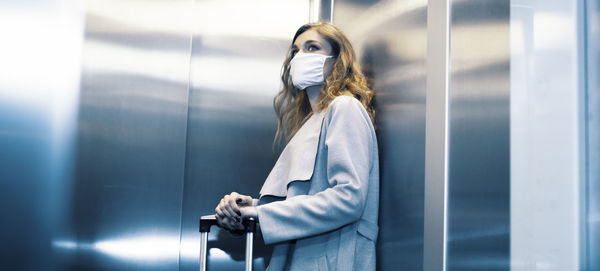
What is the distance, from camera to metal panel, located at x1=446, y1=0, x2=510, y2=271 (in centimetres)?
99

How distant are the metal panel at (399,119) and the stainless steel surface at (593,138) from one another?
0.48 metres

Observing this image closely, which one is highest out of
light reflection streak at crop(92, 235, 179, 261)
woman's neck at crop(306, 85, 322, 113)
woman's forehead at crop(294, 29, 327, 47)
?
woman's forehead at crop(294, 29, 327, 47)

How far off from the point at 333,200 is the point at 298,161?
0.23 metres

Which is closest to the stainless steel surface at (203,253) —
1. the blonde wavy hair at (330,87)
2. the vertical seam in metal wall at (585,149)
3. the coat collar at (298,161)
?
the coat collar at (298,161)

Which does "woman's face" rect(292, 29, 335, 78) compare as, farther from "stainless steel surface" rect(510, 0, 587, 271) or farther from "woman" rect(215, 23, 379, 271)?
"stainless steel surface" rect(510, 0, 587, 271)

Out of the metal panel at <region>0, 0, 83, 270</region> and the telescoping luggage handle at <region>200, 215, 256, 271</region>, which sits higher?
the metal panel at <region>0, 0, 83, 270</region>

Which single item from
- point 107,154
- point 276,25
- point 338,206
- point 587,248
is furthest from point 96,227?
point 587,248

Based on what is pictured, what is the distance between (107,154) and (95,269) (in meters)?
0.41

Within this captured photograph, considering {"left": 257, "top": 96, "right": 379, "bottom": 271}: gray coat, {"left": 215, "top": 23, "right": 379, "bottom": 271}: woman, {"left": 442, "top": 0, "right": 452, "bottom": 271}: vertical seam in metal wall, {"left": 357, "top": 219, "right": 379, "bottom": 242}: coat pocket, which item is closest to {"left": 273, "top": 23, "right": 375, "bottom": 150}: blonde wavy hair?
{"left": 215, "top": 23, "right": 379, "bottom": 271}: woman

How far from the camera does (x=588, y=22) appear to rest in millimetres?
856

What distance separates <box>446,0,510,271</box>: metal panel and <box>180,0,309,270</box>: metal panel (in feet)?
3.59

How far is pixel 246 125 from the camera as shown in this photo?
82.9 inches

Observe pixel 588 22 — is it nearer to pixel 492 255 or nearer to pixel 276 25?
pixel 492 255

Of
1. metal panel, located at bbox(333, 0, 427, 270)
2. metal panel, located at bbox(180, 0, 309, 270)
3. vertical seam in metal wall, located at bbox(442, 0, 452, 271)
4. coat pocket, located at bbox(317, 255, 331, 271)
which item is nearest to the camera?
vertical seam in metal wall, located at bbox(442, 0, 452, 271)
